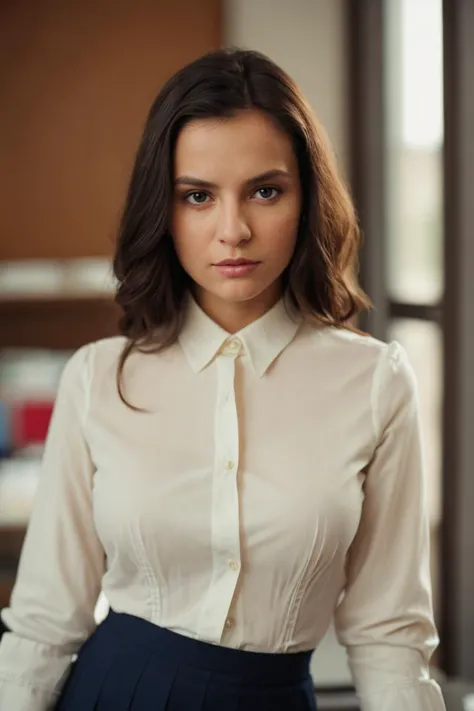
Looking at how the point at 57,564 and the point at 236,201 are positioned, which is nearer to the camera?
the point at 236,201

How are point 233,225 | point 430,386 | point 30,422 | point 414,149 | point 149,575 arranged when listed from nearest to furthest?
point 233,225 → point 149,575 → point 430,386 → point 414,149 → point 30,422

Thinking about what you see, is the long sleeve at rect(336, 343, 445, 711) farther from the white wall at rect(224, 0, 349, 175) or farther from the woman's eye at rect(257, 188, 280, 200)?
the white wall at rect(224, 0, 349, 175)

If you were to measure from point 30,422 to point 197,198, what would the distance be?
2164 millimetres

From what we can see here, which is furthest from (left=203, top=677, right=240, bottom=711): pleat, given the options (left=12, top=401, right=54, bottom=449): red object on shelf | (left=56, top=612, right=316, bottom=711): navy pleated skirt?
(left=12, top=401, right=54, bottom=449): red object on shelf

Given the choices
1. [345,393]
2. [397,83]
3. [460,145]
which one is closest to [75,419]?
[345,393]

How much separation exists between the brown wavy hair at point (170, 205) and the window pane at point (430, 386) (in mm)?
1503

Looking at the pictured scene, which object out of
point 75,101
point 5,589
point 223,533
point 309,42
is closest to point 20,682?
point 223,533

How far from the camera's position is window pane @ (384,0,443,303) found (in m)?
2.88

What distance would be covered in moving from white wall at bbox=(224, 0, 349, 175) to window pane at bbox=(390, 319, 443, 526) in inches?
27.0

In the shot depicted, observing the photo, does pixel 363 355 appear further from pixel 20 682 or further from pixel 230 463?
pixel 20 682

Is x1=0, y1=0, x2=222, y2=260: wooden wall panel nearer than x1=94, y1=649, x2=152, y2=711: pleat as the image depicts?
No

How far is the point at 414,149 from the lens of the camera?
3070 mm

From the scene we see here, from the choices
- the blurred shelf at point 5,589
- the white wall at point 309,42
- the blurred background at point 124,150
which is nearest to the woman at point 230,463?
the blurred background at point 124,150

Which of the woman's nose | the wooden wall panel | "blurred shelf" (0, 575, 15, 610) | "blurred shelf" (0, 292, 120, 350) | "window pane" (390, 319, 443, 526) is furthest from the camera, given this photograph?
"blurred shelf" (0, 292, 120, 350)
